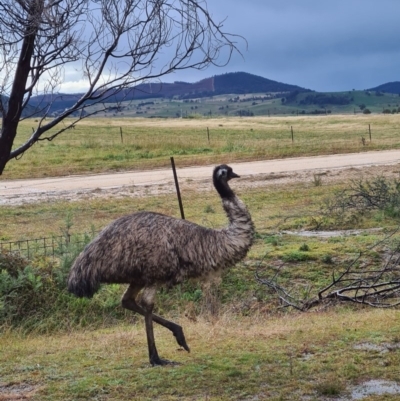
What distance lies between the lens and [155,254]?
291 inches

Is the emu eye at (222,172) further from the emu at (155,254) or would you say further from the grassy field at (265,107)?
the grassy field at (265,107)

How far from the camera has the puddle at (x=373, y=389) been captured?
6.32 metres

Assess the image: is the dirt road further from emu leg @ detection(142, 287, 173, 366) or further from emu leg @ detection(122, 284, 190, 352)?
emu leg @ detection(142, 287, 173, 366)

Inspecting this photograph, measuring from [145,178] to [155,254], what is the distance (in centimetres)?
1991

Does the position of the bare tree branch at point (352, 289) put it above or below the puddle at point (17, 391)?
below

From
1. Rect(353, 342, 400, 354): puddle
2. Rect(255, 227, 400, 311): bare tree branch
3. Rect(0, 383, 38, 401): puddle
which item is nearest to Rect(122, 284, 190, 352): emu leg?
Rect(0, 383, 38, 401): puddle

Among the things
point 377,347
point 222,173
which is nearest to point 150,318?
point 222,173

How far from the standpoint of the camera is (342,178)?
24297 mm

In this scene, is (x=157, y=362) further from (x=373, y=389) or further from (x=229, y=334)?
(x=373, y=389)

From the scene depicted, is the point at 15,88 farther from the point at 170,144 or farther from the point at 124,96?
the point at 170,144

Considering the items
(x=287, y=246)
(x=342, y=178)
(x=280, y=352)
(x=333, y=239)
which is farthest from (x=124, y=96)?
(x=342, y=178)

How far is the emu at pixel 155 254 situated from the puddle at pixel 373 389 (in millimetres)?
1795

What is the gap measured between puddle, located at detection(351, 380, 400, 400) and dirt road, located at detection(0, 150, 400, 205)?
55.7 feet

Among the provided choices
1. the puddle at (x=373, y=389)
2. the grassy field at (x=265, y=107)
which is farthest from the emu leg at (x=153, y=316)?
the grassy field at (x=265, y=107)
